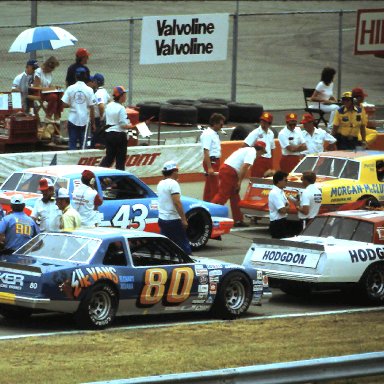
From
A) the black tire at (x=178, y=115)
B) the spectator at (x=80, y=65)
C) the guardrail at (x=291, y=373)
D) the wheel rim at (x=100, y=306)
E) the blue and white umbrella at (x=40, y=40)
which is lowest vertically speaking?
the wheel rim at (x=100, y=306)

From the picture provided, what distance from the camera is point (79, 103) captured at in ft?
77.9

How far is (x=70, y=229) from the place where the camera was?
1592 centimetres

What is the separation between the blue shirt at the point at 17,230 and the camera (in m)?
16.0

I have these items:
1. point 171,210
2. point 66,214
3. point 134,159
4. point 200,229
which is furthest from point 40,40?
point 66,214

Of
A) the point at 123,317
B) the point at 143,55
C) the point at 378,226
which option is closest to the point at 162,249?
the point at 123,317

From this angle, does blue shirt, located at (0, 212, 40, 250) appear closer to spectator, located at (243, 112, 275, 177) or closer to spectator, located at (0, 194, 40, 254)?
spectator, located at (0, 194, 40, 254)

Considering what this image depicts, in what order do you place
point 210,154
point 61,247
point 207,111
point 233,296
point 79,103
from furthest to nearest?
point 207,111 < point 79,103 < point 210,154 < point 233,296 < point 61,247

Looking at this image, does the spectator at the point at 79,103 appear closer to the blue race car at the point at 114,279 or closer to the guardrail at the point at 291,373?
the blue race car at the point at 114,279

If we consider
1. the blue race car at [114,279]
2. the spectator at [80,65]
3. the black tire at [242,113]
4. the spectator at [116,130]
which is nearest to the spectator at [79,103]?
the spectator at [80,65]

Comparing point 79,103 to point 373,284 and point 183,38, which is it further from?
point 373,284

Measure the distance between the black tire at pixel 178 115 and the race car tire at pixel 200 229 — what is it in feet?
27.2

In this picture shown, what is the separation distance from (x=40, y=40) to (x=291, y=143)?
4827 millimetres

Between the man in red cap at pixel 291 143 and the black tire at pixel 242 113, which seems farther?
the black tire at pixel 242 113


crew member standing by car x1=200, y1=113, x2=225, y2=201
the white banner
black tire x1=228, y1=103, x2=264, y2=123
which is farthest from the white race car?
black tire x1=228, y1=103, x2=264, y2=123
